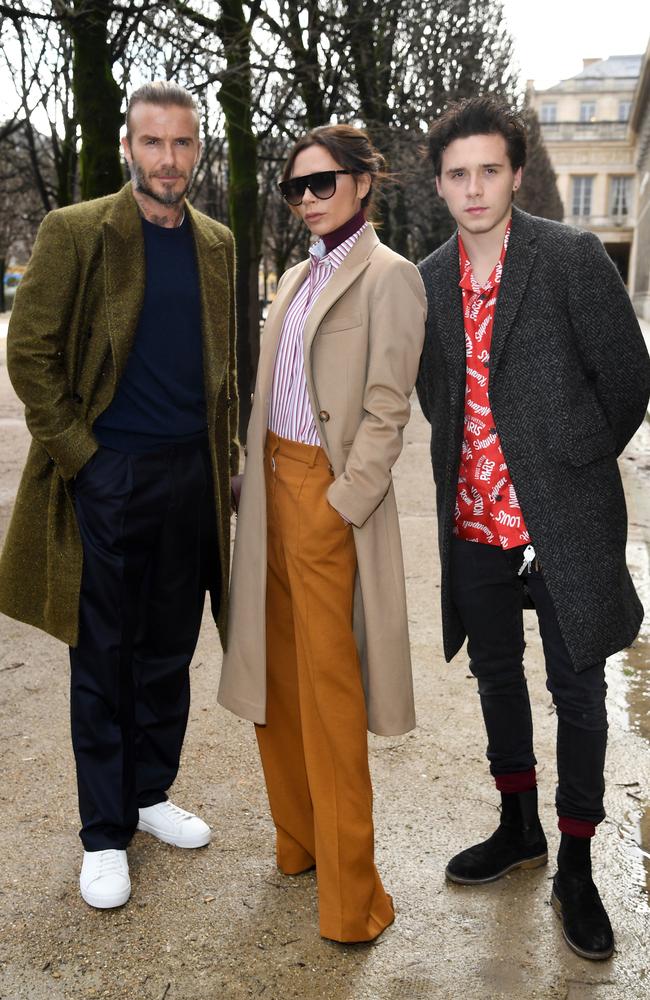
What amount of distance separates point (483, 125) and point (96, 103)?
6649 millimetres

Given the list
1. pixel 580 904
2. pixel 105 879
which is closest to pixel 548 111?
pixel 580 904

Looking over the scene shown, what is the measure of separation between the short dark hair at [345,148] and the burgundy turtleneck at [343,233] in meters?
0.11

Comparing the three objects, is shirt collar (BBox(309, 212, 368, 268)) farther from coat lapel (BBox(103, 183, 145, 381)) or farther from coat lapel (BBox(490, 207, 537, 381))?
coat lapel (BBox(103, 183, 145, 381))

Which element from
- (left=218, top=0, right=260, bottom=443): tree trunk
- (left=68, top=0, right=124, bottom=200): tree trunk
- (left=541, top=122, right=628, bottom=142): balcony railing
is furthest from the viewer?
(left=541, top=122, right=628, bottom=142): balcony railing

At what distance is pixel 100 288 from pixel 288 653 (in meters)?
1.17

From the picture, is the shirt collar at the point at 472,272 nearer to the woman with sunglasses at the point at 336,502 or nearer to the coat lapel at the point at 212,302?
the woman with sunglasses at the point at 336,502

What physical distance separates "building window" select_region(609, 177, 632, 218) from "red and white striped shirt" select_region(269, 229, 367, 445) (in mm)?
89433

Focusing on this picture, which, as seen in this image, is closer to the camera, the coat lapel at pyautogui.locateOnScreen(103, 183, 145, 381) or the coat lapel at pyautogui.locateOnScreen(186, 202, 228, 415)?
the coat lapel at pyautogui.locateOnScreen(103, 183, 145, 381)

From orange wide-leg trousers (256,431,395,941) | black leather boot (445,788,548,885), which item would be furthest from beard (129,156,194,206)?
black leather boot (445,788,548,885)

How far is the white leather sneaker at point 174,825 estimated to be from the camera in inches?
135

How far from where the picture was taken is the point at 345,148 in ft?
9.33

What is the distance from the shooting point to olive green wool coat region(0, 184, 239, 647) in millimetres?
3014

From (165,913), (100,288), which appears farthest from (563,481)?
(165,913)

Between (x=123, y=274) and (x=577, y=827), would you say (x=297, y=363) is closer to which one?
(x=123, y=274)
